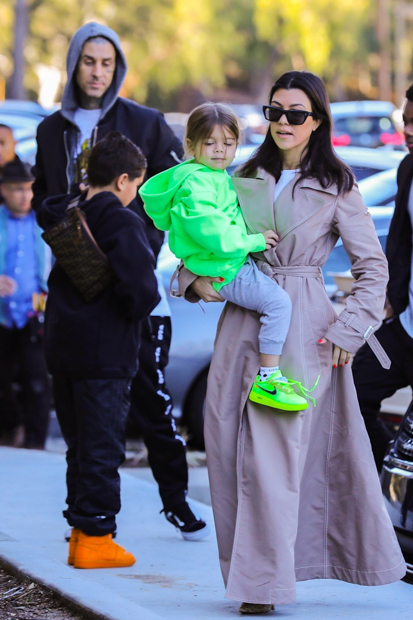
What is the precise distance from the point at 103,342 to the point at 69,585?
3.34 feet

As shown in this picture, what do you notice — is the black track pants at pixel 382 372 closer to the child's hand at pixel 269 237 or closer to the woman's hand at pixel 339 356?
the woman's hand at pixel 339 356

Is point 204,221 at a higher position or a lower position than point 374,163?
lower

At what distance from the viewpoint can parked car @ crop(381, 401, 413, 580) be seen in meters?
4.04

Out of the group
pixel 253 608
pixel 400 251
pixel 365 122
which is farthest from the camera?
pixel 365 122

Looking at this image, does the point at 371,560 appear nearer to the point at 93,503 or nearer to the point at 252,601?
the point at 252,601

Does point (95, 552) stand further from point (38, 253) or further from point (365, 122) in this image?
point (365, 122)

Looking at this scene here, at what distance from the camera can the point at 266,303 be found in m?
3.64

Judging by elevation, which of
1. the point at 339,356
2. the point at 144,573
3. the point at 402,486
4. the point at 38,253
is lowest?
the point at 144,573

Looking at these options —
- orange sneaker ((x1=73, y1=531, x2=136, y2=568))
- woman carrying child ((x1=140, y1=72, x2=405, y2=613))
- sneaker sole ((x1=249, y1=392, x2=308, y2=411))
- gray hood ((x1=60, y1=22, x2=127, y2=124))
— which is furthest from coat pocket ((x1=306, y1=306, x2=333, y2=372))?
gray hood ((x1=60, y1=22, x2=127, y2=124))

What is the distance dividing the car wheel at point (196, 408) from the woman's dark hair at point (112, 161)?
2599 mm

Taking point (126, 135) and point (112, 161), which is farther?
point (126, 135)

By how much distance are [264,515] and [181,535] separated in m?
1.57

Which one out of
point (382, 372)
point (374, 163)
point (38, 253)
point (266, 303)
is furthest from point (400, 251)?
point (38, 253)

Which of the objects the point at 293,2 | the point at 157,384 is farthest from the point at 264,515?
the point at 293,2
